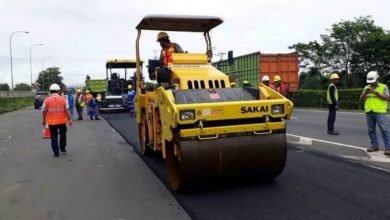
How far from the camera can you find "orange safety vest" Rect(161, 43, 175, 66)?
8.40 meters

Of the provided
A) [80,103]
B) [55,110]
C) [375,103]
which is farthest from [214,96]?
[80,103]

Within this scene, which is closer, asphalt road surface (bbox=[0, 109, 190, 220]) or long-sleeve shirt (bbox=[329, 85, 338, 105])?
asphalt road surface (bbox=[0, 109, 190, 220])

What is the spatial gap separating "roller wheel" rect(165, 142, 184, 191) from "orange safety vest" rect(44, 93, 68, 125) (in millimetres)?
4957

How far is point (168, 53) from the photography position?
8508 millimetres

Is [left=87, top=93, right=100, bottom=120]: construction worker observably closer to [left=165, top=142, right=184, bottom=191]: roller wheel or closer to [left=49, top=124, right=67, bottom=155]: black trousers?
[left=49, top=124, right=67, bottom=155]: black trousers

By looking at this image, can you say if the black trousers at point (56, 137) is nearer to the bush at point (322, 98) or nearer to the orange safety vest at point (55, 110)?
the orange safety vest at point (55, 110)

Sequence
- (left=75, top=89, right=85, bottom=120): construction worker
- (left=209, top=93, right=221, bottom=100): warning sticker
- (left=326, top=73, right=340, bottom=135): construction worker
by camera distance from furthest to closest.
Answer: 1. (left=75, top=89, right=85, bottom=120): construction worker
2. (left=326, top=73, right=340, bottom=135): construction worker
3. (left=209, top=93, right=221, bottom=100): warning sticker

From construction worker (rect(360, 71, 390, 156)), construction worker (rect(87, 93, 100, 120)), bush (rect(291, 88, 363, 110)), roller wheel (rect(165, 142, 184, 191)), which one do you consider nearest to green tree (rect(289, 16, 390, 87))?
bush (rect(291, 88, 363, 110))

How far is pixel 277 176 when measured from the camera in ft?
23.3

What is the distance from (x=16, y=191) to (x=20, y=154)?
4489mm

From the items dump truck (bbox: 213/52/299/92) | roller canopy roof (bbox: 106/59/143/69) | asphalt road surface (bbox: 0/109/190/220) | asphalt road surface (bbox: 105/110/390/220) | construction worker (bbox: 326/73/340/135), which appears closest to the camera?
asphalt road surface (bbox: 105/110/390/220)

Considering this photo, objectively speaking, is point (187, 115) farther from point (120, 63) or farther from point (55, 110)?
point (120, 63)

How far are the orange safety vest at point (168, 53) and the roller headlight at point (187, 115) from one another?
236cm

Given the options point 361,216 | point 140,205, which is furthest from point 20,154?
point 361,216
